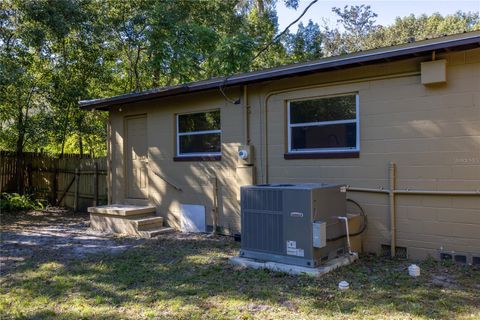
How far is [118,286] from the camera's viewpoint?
464cm

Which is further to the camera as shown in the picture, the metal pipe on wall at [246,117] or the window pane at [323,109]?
the metal pipe on wall at [246,117]

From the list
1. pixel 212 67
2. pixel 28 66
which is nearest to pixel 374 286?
pixel 28 66

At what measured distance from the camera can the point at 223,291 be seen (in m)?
4.34

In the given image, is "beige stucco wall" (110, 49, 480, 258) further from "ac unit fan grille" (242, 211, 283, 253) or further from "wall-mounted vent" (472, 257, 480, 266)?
"ac unit fan grille" (242, 211, 283, 253)

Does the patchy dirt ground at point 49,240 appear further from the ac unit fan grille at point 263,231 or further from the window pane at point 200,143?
the ac unit fan grille at point 263,231

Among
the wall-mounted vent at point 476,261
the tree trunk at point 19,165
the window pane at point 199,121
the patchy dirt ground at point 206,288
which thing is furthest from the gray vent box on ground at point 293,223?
the tree trunk at point 19,165

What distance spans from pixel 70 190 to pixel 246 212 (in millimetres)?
8271

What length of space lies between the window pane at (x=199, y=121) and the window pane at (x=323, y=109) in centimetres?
170

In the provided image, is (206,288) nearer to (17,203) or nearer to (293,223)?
(293,223)

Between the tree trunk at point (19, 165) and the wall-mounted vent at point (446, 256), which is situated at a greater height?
the tree trunk at point (19, 165)

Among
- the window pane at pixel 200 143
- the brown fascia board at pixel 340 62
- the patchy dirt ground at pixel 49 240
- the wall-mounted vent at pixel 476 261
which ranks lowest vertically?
the patchy dirt ground at pixel 49 240

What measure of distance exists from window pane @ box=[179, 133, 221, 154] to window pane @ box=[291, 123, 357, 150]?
1.72 metres

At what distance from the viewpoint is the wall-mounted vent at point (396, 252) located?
558 centimetres

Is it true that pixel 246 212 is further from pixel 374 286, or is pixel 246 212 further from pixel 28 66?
pixel 28 66
